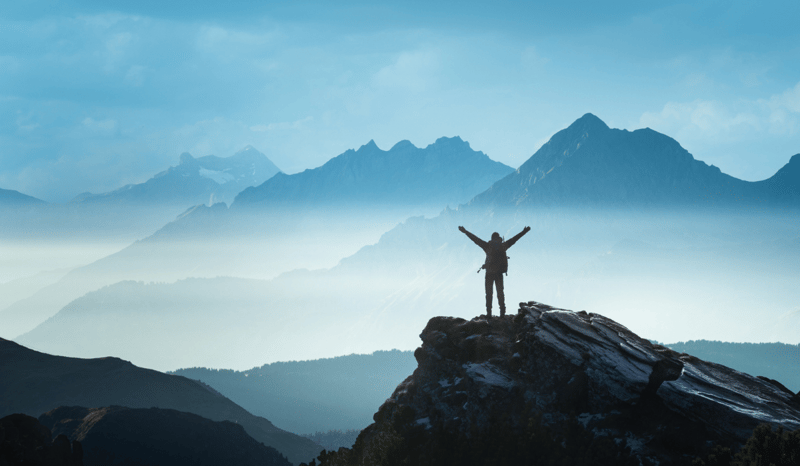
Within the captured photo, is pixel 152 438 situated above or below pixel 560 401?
below

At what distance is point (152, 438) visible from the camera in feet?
378

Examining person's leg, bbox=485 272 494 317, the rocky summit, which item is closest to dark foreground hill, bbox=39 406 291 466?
the rocky summit

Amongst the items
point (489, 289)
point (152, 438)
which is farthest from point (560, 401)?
point (152, 438)

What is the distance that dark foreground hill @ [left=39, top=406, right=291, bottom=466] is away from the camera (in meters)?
104

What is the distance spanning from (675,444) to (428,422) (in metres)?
11.9

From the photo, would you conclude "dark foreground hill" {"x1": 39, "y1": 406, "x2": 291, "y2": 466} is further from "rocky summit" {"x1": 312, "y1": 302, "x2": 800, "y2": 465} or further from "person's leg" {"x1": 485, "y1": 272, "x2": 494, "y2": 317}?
"person's leg" {"x1": 485, "y1": 272, "x2": 494, "y2": 317}

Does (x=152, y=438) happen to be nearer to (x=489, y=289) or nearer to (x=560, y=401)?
(x=489, y=289)

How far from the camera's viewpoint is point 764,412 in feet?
77.7

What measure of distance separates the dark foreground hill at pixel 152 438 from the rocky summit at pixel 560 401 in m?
93.0

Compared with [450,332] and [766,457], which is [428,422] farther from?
[766,457]

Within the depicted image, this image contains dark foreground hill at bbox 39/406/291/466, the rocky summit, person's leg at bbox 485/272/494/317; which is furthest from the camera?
dark foreground hill at bbox 39/406/291/466

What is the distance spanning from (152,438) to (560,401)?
11400 cm

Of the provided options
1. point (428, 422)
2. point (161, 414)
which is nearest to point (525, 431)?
point (428, 422)

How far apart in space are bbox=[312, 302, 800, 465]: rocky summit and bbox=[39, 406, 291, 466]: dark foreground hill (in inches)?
3660
